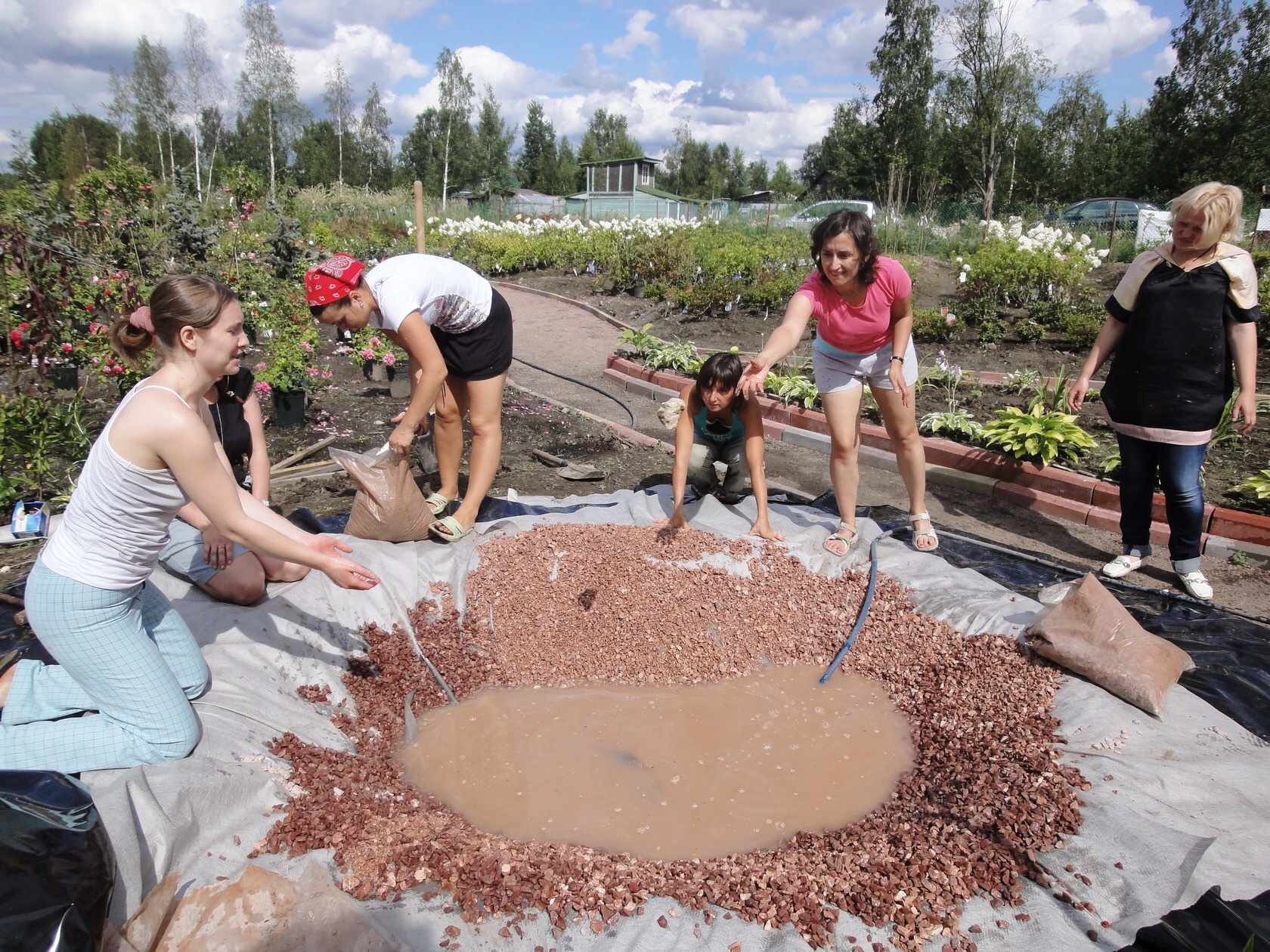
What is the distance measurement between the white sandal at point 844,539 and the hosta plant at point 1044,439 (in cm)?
184

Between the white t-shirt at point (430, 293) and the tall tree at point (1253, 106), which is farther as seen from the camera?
the tall tree at point (1253, 106)

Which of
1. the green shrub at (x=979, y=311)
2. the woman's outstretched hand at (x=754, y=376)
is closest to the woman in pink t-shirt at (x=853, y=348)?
the woman's outstretched hand at (x=754, y=376)

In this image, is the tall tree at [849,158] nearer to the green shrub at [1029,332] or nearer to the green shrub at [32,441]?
the green shrub at [1029,332]

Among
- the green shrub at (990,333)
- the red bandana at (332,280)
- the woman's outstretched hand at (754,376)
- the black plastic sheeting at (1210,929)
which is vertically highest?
the red bandana at (332,280)

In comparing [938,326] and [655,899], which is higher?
[938,326]

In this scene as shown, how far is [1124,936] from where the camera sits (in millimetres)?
1751

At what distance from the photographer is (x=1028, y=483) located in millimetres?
4949

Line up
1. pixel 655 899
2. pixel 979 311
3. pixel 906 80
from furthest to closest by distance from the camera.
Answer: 1. pixel 906 80
2. pixel 979 311
3. pixel 655 899

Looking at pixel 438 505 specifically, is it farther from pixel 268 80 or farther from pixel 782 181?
pixel 782 181

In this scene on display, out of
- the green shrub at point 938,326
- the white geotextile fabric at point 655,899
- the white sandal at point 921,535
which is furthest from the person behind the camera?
the green shrub at point 938,326

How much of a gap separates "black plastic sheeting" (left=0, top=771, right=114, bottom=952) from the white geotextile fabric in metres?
0.11

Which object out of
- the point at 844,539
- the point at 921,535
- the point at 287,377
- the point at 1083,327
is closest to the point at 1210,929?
the point at 844,539

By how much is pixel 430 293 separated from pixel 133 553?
1656mm

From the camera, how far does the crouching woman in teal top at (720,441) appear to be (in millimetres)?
3699
